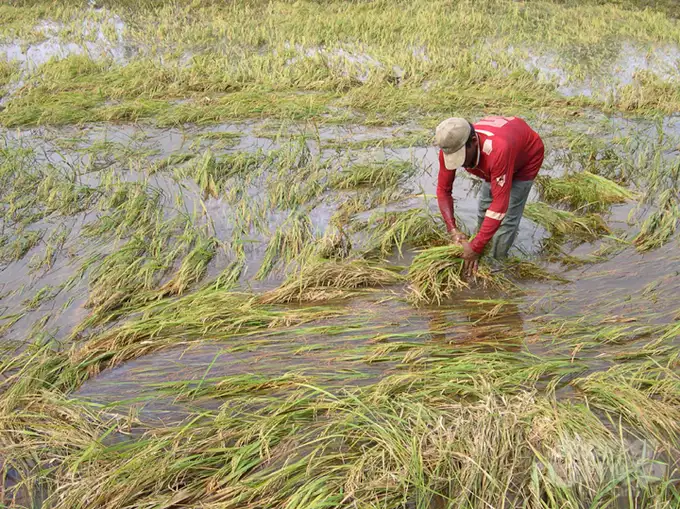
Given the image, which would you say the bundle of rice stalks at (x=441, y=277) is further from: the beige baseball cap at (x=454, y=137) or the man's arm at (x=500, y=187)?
the beige baseball cap at (x=454, y=137)

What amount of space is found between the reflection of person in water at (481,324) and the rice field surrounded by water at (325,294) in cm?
2

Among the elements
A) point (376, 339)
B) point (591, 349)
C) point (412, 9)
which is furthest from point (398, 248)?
point (412, 9)

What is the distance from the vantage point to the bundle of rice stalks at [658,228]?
3645 mm

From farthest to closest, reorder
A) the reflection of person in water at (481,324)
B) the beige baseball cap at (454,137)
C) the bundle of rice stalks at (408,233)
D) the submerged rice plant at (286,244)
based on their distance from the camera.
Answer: the bundle of rice stalks at (408,233), the submerged rice plant at (286,244), the reflection of person in water at (481,324), the beige baseball cap at (454,137)

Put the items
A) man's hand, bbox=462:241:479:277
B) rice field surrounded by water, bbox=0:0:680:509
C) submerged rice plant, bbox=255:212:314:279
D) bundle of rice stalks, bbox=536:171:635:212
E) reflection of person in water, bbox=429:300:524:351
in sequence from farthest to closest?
bundle of rice stalks, bbox=536:171:635:212, submerged rice plant, bbox=255:212:314:279, man's hand, bbox=462:241:479:277, reflection of person in water, bbox=429:300:524:351, rice field surrounded by water, bbox=0:0:680:509

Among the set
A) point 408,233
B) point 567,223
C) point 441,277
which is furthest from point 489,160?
point 567,223

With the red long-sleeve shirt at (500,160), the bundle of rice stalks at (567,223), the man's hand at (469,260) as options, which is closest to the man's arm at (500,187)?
the red long-sleeve shirt at (500,160)

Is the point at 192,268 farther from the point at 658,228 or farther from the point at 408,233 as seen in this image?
the point at 658,228

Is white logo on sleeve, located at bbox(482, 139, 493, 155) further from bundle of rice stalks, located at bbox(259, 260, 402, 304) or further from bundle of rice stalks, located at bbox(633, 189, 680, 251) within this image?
bundle of rice stalks, located at bbox(633, 189, 680, 251)

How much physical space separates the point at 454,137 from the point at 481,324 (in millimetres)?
1083

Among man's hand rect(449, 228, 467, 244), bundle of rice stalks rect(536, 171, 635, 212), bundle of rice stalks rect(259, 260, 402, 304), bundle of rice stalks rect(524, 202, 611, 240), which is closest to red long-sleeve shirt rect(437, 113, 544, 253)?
man's hand rect(449, 228, 467, 244)

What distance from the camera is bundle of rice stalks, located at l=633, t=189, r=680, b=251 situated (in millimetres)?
3645

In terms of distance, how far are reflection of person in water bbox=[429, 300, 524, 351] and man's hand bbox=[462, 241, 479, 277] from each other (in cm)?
24

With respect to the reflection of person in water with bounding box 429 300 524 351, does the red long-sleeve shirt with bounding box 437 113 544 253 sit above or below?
above
